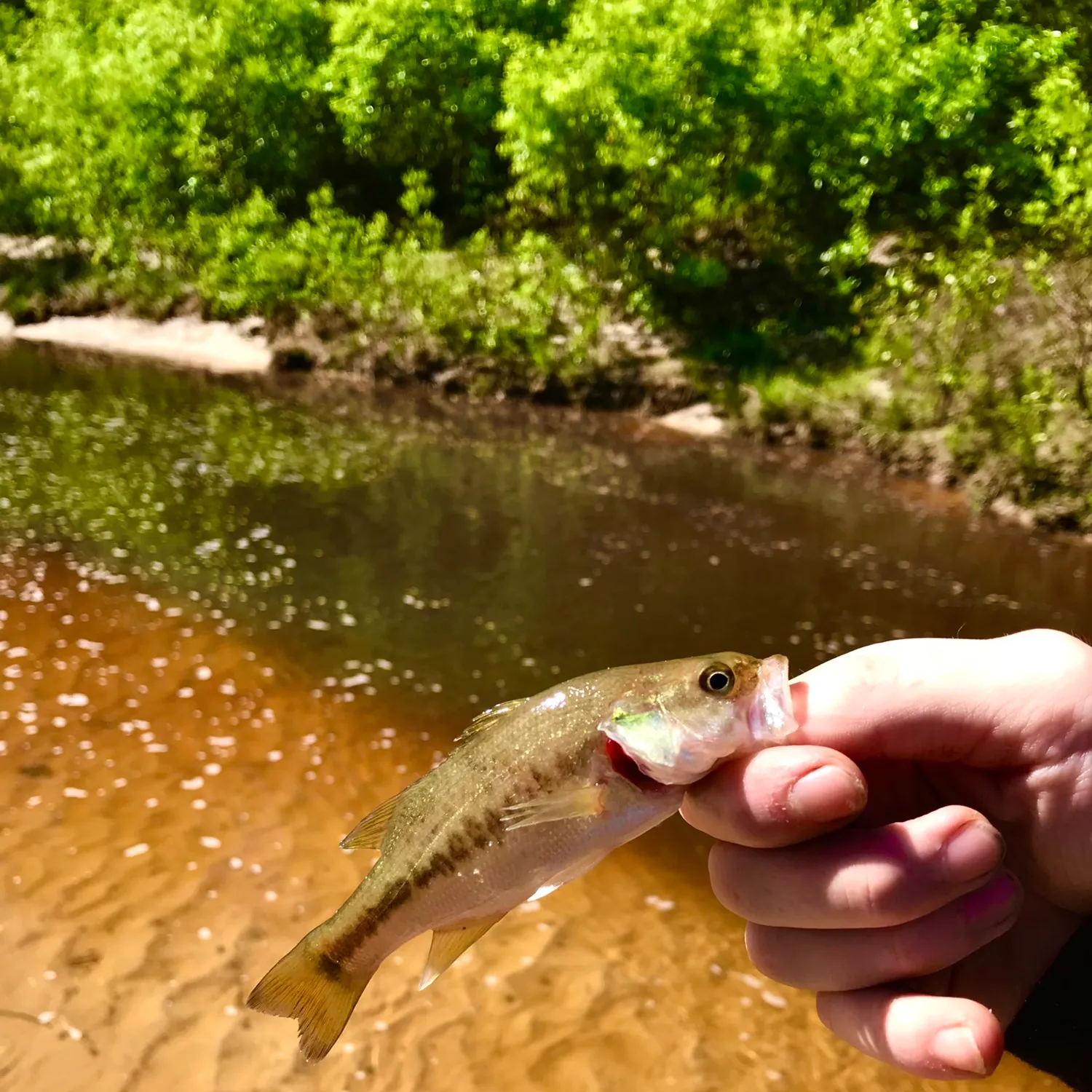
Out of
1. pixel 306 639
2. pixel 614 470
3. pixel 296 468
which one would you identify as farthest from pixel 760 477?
pixel 306 639

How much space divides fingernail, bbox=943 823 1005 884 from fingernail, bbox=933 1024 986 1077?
26 centimetres

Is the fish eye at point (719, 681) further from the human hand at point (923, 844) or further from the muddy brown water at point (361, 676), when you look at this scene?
the muddy brown water at point (361, 676)

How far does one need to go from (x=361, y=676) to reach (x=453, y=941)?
601 centimetres

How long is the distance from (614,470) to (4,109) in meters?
26.4

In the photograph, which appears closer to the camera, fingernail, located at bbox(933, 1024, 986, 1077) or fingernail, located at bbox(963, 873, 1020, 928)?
fingernail, located at bbox(933, 1024, 986, 1077)

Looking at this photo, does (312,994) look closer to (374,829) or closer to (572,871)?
(374,829)

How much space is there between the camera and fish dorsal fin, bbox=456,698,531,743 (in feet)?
6.91

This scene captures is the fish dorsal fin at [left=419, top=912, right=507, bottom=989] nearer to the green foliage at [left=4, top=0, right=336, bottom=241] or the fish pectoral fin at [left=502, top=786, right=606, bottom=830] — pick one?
the fish pectoral fin at [left=502, top=786, right=606, bottom=830]

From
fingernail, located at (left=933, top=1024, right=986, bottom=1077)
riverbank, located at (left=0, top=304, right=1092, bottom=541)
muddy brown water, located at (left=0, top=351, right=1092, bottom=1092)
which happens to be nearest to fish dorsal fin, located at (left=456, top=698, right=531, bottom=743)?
fingernail, located at (left=933, top=1024, right=986, bottom=1077)

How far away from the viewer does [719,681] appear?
182 centimetres

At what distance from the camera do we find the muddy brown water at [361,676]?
4707 millimetres

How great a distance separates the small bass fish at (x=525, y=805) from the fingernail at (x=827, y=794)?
3.8 inches

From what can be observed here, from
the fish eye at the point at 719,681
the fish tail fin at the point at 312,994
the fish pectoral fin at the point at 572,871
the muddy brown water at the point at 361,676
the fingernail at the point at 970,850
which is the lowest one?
the muddy brown water at the point at 361,676

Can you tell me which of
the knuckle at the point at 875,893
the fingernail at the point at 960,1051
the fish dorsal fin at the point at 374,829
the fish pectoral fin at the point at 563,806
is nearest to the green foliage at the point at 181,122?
the fish dorsal fin at the point at 374,829
